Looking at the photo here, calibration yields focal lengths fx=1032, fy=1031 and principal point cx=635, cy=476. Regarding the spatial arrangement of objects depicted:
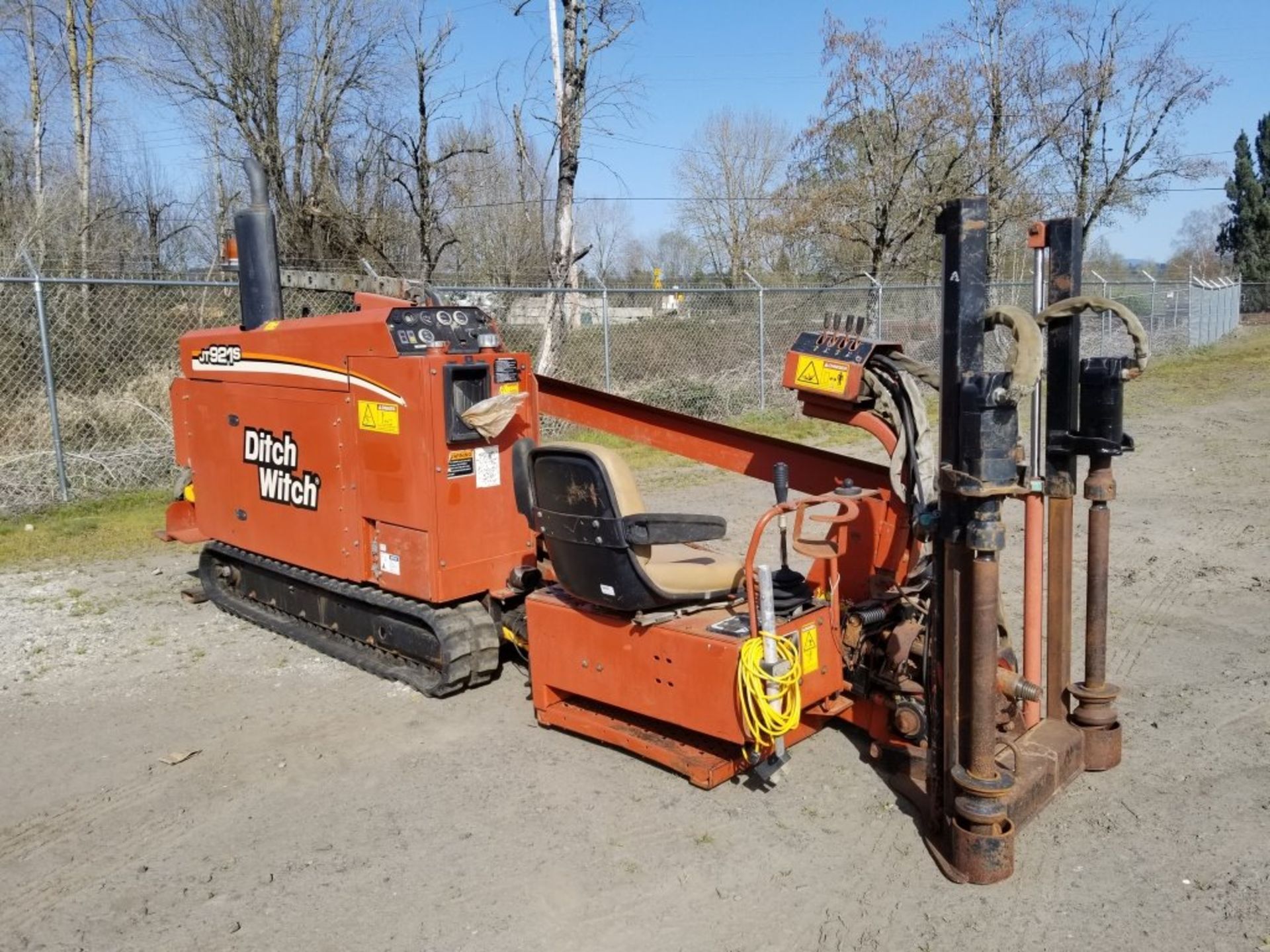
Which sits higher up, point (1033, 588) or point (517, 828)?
point (1033, 588)

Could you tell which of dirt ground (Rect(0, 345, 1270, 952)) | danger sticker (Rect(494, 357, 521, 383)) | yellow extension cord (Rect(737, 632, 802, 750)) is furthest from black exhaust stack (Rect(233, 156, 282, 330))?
yellow extension cord (Rect(737, 632, 802, 750))

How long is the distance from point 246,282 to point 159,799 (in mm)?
3276

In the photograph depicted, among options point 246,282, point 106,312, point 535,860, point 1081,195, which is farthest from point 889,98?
point 535,860

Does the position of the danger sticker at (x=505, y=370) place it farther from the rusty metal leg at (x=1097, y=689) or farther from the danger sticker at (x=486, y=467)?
the rusty metal leg at (x=1097, y=689)

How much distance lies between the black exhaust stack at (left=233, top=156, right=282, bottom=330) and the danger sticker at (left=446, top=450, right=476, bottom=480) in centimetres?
188

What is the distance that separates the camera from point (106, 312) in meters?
12.1

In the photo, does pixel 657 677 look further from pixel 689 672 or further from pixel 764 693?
pixel 764 693

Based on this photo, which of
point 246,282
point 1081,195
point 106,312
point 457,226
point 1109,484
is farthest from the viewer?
point 1081,195

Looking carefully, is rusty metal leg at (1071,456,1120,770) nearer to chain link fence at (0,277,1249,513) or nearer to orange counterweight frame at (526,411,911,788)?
orange counterweight frame at (526,411,911,788)

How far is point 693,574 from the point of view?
4.29 metres

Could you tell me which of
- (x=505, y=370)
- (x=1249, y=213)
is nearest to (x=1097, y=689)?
(x=505, y=370)

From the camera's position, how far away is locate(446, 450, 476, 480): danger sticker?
4.98m

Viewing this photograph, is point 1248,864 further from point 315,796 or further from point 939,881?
point 315,796

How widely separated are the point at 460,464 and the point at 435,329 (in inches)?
26.3
